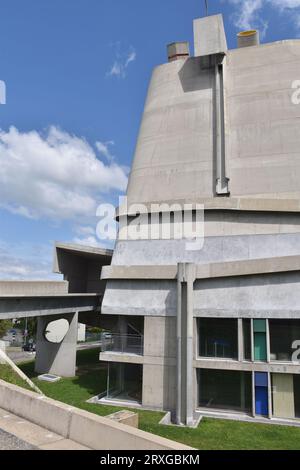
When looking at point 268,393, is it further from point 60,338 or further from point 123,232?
point 60,338

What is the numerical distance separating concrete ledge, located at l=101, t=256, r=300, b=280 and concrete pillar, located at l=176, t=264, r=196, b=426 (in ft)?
3.67

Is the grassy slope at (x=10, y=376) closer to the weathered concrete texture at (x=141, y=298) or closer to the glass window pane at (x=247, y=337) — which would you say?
the weathered concrete texture at (x=141, y=298)

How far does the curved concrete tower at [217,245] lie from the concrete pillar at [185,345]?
2.4 inches

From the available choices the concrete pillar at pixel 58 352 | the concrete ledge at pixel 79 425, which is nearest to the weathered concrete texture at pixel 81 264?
the concrete pillar at pixel 58 352

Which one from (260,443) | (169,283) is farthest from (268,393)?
(169,283)

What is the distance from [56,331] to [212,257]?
52.5 feet

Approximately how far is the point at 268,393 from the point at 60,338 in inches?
722

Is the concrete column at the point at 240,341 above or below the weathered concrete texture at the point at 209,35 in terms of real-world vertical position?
below

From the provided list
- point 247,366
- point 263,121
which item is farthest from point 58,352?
point 263,121

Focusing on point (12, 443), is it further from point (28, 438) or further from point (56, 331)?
point (56, 331)

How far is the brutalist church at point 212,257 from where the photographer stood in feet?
72.3

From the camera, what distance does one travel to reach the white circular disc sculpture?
32.5 m

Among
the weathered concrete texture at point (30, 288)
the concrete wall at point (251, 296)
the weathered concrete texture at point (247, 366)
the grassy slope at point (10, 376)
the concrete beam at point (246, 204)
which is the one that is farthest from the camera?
the concrete beam at point (246, 204)

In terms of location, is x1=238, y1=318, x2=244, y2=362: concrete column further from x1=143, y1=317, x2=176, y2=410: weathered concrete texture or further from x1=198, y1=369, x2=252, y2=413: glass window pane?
x1=143, y1=317, x2=176, y2=410: weathered concrete texture
